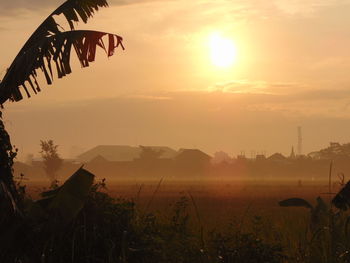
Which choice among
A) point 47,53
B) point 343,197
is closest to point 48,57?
point 47,53

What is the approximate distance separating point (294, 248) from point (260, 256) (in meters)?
1.71

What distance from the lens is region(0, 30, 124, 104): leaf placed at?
9.67 m

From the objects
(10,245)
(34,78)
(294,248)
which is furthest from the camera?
(294,248)

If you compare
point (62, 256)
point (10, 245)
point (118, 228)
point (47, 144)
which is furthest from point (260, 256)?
point (47, 144)

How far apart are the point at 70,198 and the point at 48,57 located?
7.89ft

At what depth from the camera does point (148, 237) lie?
10312mm

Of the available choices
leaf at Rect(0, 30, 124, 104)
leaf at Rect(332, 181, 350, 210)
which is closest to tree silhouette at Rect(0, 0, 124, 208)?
leaf at Rect(0, 30, 124, 104)

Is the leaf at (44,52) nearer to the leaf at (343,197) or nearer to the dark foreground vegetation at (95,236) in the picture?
the dark foreground vegetation at (95,236)

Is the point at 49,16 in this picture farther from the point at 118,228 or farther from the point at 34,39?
the point at 118,228

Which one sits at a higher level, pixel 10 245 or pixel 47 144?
pixel 47 144

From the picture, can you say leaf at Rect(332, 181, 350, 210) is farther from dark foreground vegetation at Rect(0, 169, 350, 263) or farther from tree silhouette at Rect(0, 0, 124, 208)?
tree silhouette at Rect(0, 0, 124, 208)

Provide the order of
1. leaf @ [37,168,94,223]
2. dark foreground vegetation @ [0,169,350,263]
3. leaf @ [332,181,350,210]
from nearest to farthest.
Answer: leaf @ [37,168,94,223]
dark foreground vegetation @ [0,169,350,263]
leaf @ [332,181,350,210]

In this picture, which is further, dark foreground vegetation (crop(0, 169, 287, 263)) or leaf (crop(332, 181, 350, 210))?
leaf (crop(332, 181, 350, 210))

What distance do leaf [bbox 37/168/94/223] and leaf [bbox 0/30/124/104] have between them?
1.68 meters
